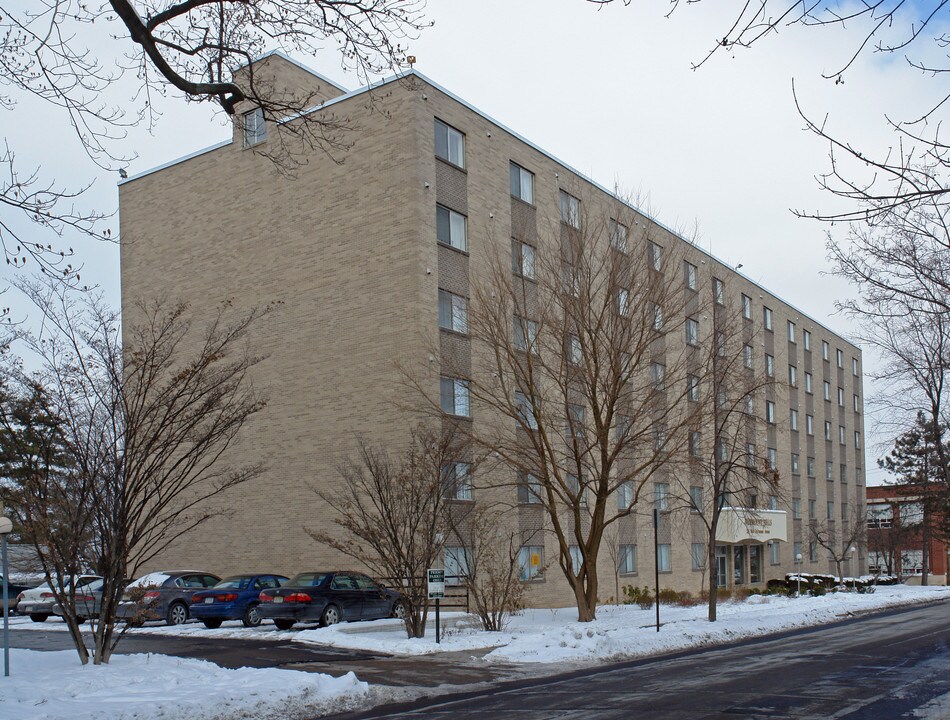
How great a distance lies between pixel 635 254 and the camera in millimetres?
25719

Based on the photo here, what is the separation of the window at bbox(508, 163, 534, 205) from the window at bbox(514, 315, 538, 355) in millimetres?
8845

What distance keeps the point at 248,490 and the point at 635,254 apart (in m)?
15.4

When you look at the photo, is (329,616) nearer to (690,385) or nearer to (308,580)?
(308,580)

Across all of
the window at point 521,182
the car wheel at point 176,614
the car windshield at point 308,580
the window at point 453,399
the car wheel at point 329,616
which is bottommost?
the car wheel at point 176,614

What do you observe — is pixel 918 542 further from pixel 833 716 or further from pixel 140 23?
pixel 140 23

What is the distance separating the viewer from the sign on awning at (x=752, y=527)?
4653 centimetres

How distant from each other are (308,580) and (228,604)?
258 cm

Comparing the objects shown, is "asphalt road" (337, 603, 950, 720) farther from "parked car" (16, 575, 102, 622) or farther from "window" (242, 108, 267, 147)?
"window" (242, 108, 267, 147)

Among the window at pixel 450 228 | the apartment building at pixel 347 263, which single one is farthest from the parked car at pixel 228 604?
the window at pixel 450 228

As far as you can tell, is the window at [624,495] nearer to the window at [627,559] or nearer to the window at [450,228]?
the window at [627,559]

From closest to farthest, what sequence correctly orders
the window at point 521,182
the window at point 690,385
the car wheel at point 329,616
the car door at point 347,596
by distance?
the car wheel at point 329,616 → the car door at point 347,596 → the window at point 690,385 → the window at point 521,182

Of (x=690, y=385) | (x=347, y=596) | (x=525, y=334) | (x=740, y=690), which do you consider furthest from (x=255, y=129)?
(x=740, y=690)

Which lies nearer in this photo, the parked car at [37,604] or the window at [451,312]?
the parked car at [37,604]

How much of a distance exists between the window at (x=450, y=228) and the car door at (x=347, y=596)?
36.9ft
